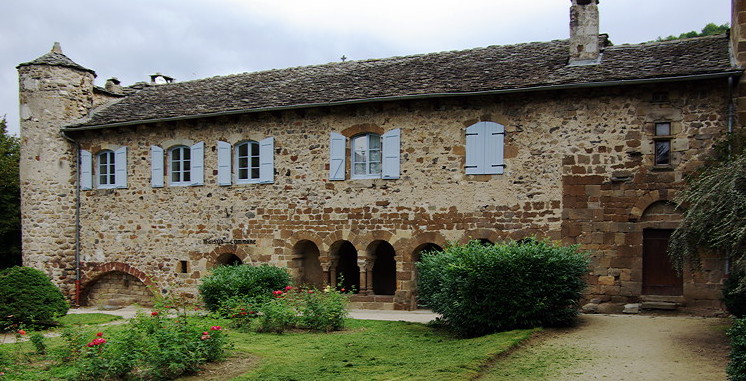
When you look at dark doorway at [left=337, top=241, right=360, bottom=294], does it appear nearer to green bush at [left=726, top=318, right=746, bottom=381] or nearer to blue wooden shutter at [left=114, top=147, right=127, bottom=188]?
blue wooden shutter at [left=114, top=147, right=127, bottom=188]

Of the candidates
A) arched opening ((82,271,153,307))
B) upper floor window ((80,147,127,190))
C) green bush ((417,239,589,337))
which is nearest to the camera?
green bush ((417,239,589,337))

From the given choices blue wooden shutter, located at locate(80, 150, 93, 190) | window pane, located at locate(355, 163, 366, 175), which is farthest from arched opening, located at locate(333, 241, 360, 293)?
blue wooden shutter, located at locate(80, 150, 93, 190)

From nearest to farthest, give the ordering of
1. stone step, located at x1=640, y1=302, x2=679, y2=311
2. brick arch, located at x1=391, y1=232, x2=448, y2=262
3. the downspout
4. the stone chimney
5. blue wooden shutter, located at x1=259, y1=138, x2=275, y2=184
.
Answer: stone step, located at x1=640, y1=302, x2=679, y2=311, the stone chimney, brick arch, located at x1=391, y1=232, x2=448, y2=262, blue wooden shutter, located at x1=259, y1=138, x2=275, y2=184, the downspout

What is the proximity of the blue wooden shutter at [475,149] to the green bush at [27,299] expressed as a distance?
8899 millimetres

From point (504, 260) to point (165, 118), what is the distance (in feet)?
36.1

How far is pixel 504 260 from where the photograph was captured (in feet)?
34.1

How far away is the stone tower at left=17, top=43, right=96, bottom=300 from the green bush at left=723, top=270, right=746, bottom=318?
1707 centimetres

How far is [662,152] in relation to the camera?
13461 mm

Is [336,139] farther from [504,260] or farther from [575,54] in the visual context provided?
[504,260]

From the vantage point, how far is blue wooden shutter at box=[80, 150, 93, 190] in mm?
19578

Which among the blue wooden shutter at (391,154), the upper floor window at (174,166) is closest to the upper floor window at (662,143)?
the blue wooden shutter at (391,154)

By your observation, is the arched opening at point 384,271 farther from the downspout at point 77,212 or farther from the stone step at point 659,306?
the downspout at point 77,212

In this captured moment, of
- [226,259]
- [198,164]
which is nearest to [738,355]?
[226,259]

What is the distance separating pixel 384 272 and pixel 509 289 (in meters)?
8.23
